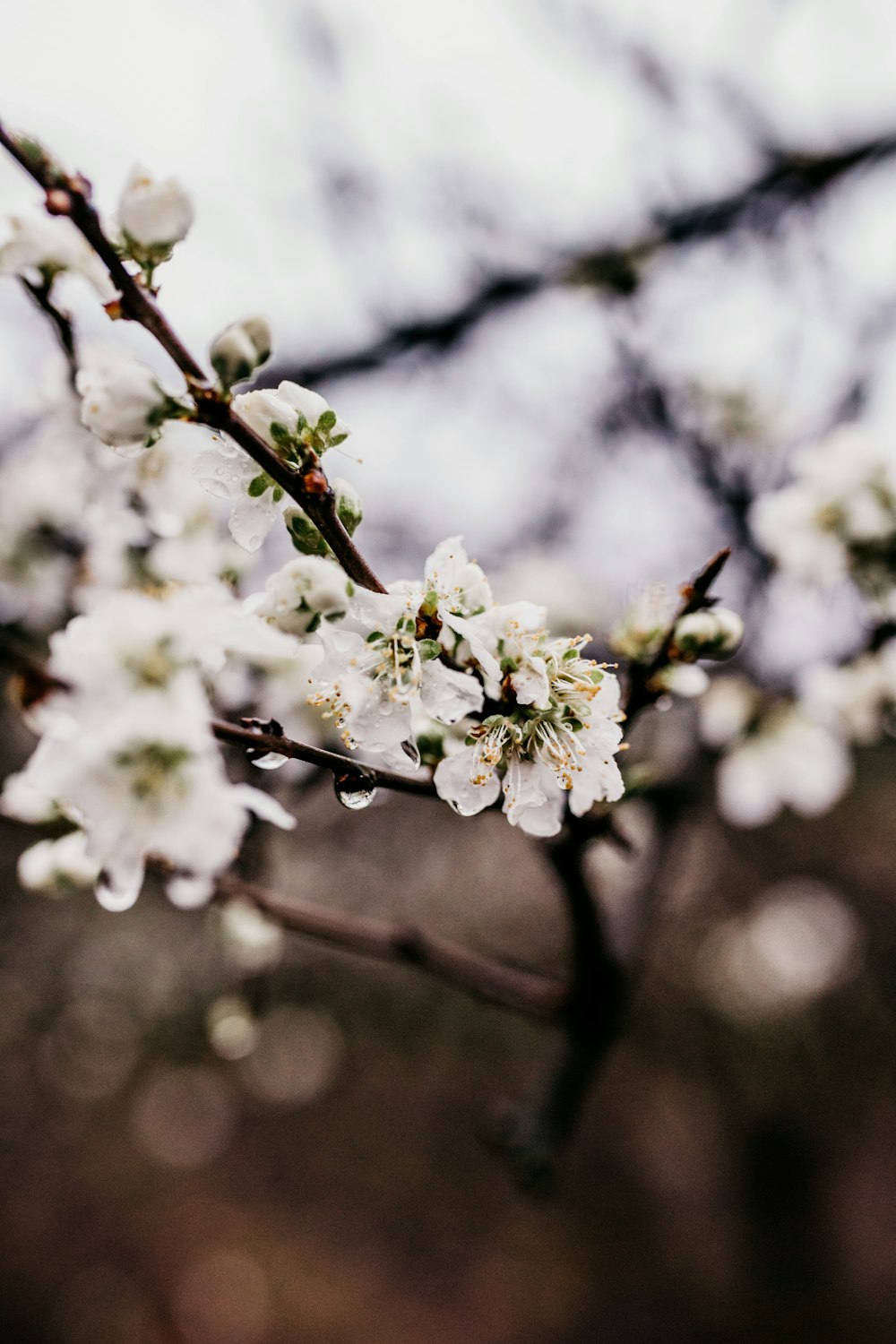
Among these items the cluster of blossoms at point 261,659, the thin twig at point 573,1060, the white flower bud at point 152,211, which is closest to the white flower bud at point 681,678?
the cluster of blossoms at point 261,659

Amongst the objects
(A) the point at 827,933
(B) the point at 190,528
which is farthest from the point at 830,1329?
(B) the point at 190,528

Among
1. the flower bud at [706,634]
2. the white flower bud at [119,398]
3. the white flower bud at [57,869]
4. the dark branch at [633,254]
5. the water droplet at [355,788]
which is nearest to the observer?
the white flower bud at [119,398]

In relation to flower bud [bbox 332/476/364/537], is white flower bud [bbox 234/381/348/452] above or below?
above

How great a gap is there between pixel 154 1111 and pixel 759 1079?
6.47m

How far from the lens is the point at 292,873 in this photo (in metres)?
8.86

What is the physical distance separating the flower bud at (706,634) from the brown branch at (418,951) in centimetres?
93

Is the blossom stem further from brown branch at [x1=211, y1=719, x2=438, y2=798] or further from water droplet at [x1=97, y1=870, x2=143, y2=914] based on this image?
water droplet at [x1=97, y1=870, x2=143, y2=914]

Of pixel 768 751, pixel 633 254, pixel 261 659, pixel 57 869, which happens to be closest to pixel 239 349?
pixel 261 659

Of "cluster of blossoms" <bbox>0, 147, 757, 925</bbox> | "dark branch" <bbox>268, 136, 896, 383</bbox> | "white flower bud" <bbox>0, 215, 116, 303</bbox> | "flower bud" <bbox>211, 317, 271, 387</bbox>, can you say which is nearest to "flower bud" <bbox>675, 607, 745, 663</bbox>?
"cluster of blossoms" <bbox>0, 147, 757, 925</bbox>

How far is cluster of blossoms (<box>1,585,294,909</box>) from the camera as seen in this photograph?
0.61 m

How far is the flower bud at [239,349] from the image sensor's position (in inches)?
28.8

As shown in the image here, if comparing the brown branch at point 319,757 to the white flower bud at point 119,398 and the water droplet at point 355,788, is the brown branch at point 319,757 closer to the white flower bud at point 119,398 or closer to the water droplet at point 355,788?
the water droplet at point 355,788

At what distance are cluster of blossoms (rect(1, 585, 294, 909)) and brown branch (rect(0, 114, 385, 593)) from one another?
168 mm

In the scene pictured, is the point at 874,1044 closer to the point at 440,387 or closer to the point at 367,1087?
the point at 367,1087
